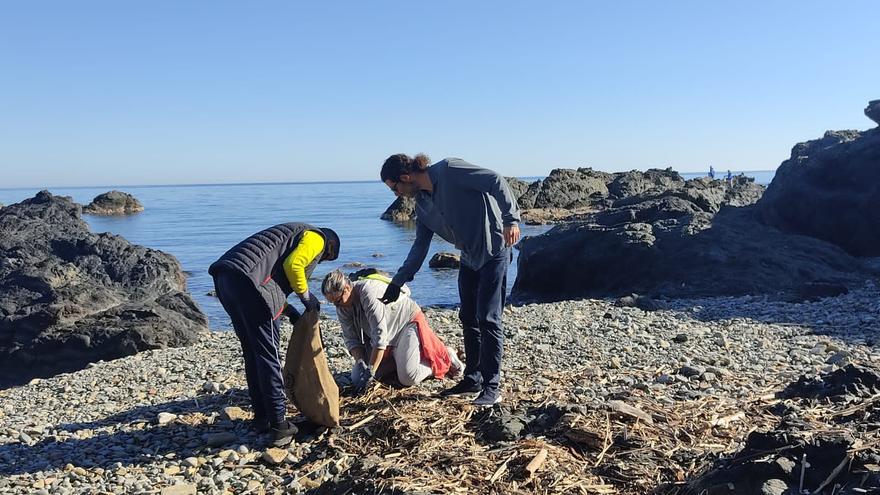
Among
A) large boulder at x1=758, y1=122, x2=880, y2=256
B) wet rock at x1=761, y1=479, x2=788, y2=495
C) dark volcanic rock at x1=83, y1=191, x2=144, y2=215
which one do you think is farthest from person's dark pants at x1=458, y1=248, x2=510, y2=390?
dark volcanic rock at x1=83, y1=191, x2=144, y2=215

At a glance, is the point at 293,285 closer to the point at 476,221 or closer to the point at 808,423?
the point at 476,221

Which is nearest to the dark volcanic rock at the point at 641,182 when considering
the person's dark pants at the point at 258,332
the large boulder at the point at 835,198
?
the large boulder at the point at 835,198

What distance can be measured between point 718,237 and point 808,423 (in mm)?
12339

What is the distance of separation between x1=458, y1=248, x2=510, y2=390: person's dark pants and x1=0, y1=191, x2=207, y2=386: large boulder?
729 centimetres

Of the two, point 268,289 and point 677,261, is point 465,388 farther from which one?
point 677,261

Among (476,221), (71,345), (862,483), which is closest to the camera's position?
(862,483)

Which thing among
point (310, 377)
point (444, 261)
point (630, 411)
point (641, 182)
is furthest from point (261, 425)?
point (641, 182)

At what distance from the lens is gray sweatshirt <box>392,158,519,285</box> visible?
5863 mm

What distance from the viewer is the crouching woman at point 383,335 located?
6.34 m

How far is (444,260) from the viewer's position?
26.6m

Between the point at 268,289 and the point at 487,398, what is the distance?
6.18ft

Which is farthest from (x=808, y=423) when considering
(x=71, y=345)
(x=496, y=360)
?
(x=71, y=345)

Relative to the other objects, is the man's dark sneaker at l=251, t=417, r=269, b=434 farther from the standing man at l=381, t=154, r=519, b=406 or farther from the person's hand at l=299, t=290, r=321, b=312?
the standing man at l=381, t=154, r=519, b=406

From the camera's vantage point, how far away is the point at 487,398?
6016 millimetres
